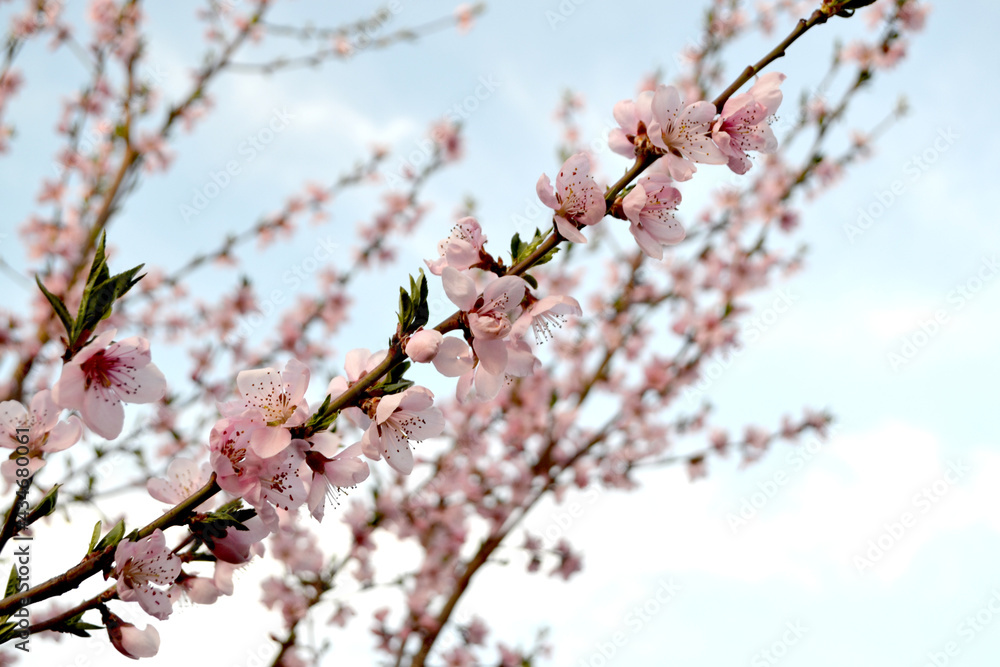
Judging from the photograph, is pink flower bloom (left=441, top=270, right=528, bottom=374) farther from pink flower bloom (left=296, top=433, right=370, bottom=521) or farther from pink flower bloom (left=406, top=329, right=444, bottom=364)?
pink flower bloom (left=296, top=433, right=370, bottom=521)

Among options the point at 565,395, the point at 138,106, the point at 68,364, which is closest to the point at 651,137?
the point at 68,364

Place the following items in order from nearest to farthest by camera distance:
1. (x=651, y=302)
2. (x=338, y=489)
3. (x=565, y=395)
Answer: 1. (x=338, y=489)
2. (x=651, y=302)
3. (x=565, y=395)

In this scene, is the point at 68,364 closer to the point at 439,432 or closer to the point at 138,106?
the point at 439,432

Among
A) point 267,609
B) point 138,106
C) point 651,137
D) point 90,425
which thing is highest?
point 138,106

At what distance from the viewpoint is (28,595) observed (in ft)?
3.67

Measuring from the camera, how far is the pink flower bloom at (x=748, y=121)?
1490 millimetres

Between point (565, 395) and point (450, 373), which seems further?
point (565, 395)

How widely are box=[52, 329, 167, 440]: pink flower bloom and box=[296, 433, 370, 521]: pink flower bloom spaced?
0.31 metres

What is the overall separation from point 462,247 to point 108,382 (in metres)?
0.72

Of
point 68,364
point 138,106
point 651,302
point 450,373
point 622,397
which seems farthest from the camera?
point 622,397

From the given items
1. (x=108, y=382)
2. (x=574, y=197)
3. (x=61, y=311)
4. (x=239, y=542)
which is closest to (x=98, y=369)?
(x=108, y=382)

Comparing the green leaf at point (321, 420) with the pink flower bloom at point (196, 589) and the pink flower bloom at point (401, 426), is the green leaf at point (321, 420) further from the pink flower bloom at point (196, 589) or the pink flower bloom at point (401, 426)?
the pink flower bloom at point (196, 589)

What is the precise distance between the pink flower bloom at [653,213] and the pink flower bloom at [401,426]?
57cm

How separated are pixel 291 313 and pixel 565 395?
289cm
